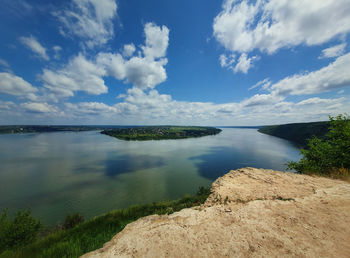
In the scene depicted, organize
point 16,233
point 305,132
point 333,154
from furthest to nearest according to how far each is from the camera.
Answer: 1. point 305,132
2. point 333,154
3. point 16,233

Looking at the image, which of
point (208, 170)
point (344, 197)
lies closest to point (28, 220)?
point (344, 197)

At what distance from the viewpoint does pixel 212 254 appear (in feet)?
10.6

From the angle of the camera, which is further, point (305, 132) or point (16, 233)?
point (305, 132)

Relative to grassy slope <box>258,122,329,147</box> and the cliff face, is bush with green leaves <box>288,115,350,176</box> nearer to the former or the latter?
the cliff face

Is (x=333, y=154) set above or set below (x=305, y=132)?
above

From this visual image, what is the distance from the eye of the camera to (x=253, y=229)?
3869 millimetres

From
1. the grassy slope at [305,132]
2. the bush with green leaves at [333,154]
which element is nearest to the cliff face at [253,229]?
the bush with green leaves at [333,154]

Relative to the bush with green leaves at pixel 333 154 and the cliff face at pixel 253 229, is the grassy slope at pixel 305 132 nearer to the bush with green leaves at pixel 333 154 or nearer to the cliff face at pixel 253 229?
the bush with green leaves at pixel 333 154

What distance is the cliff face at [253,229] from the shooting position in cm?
321

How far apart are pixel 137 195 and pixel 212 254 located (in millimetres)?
18199

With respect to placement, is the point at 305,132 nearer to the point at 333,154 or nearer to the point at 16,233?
the point at 333,154

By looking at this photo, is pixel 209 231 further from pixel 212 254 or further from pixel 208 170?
pixel 208 170

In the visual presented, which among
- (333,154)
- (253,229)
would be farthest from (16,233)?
(333,154)

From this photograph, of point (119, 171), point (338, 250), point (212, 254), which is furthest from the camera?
point (119, 171)
